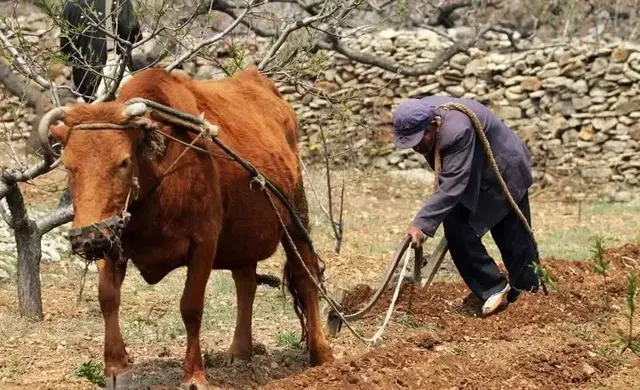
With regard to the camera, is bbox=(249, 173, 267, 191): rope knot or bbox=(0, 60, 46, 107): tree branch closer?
bbox=(249, 173, 267, 191): rope knot

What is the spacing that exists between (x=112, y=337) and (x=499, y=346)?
2471mm

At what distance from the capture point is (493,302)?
820 cm

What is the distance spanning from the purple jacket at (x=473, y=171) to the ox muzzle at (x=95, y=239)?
8.69ft

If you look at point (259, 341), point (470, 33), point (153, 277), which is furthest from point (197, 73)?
point (153, 277)

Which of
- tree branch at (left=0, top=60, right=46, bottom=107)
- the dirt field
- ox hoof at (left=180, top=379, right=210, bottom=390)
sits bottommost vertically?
the dirt field

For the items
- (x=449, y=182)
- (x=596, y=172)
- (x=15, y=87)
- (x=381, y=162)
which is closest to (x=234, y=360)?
(x=449, y=182)

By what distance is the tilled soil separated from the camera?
19.1 ft

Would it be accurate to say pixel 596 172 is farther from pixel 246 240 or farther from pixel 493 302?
pixel 246 240

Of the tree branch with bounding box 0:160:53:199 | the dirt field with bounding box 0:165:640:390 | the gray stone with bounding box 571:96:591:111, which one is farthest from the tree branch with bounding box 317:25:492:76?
the gray stone with bounding box 571:96:591:111

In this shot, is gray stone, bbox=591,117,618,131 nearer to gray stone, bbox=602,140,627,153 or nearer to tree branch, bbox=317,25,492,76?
gray stone, bbox=602,140,627,153

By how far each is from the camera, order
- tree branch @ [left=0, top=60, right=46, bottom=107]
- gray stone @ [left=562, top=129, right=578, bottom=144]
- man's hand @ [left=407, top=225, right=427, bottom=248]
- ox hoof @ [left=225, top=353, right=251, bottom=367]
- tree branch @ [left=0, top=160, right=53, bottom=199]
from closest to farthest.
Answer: ox hoof @ [left=225, top=353, right=251, bottom=367] → man's hand @ [left=407, top=225, right=427, bottom=248] → tree branch @ [left=0, top=160, right=53, bottom=199] → tree branch @ [left=0, top=60, right=46, bottom=107] → gray stone @ [left=562, top=129, right=578, bottom=144]

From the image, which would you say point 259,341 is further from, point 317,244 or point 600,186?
point 600,186

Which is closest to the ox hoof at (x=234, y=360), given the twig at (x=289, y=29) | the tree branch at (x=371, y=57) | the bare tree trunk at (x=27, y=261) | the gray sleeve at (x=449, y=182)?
the gray sleeve at (x=449, y=182)

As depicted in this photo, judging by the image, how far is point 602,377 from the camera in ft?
19.9
